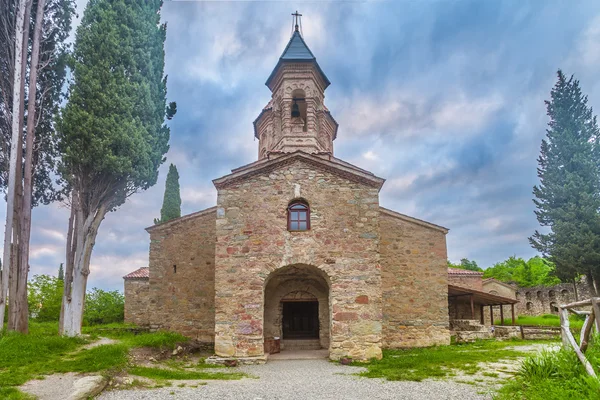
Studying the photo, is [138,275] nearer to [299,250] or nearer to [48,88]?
[48,88]

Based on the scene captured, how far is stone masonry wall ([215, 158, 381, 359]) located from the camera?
36.2 feet

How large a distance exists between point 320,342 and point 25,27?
46.7ft

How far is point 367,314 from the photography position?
1115 centimetres

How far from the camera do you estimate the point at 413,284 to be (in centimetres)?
1472

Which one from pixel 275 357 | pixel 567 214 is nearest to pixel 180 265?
pixel 275 357

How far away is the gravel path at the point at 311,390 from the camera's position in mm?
6730

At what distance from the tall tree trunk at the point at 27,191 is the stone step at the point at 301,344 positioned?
26.2 feet

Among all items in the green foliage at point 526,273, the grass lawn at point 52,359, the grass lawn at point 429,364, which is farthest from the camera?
the green foliage at point 526,273

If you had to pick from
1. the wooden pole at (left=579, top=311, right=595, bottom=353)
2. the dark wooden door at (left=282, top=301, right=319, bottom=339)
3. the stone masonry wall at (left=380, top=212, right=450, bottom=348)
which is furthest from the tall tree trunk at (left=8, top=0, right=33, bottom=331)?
the wooden pole at (left=579, top=311, right=595, bottom=353)

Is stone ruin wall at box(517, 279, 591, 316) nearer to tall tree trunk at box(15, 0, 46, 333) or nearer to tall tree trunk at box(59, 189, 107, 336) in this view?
tall tree trunk at box(59, 189, 107, 336)

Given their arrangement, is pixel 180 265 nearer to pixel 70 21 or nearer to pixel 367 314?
A: pixel 367 314

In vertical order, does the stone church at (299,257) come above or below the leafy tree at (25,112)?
below

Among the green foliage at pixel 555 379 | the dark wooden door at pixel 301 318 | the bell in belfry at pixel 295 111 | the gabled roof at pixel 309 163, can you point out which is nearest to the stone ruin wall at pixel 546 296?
the dark wooden door at pixel 301 318

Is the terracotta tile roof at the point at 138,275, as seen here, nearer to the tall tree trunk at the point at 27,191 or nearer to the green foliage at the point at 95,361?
the tall tree trunk at the point at 27,191
